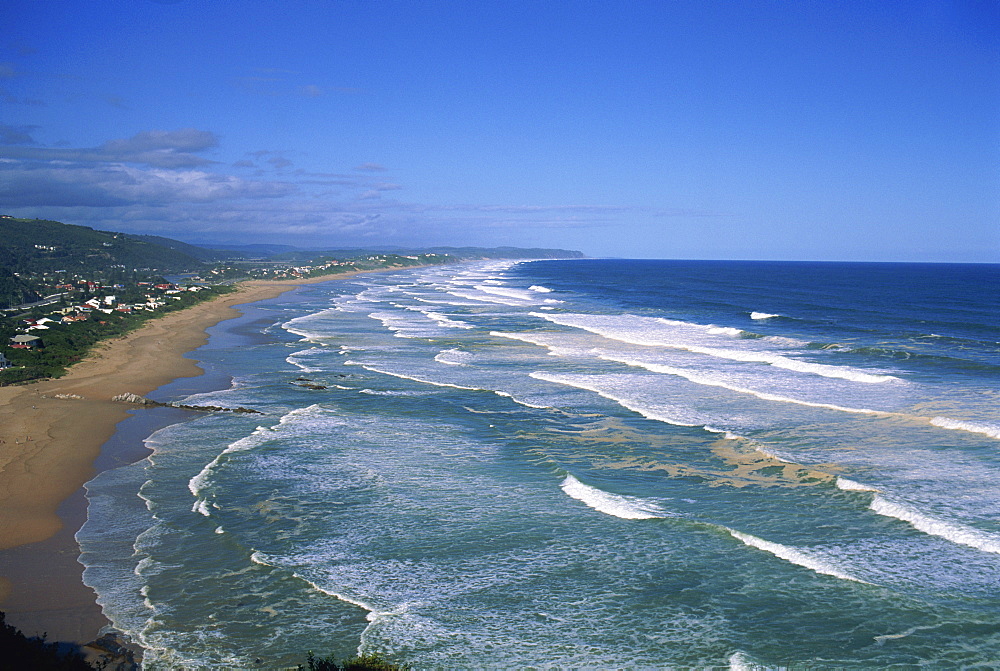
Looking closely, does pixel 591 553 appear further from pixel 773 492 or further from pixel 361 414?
pixel 361 414

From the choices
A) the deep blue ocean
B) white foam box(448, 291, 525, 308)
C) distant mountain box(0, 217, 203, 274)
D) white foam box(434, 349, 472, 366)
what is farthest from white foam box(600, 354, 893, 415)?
distant mountain box(0, 217, 203, 274)

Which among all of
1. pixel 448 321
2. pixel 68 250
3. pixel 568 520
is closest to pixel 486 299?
pixel 448 321

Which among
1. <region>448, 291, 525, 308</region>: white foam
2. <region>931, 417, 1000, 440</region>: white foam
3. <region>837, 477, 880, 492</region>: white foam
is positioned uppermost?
<region>448, 291, 525, 308</region>: white foam

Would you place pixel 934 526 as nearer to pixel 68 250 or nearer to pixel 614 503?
pixel 614 503

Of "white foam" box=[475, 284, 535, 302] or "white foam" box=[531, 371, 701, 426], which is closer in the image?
"white foam" box=[531, 371, 701, 426]

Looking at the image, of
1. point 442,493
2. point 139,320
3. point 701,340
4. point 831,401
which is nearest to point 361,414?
point 442,493

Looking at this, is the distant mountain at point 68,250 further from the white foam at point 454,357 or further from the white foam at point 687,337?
the white foam at point 454,357

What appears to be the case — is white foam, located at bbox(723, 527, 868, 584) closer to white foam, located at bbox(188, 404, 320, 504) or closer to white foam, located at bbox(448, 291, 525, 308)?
white foam, located at bbox(188, 404, 320, 504)
